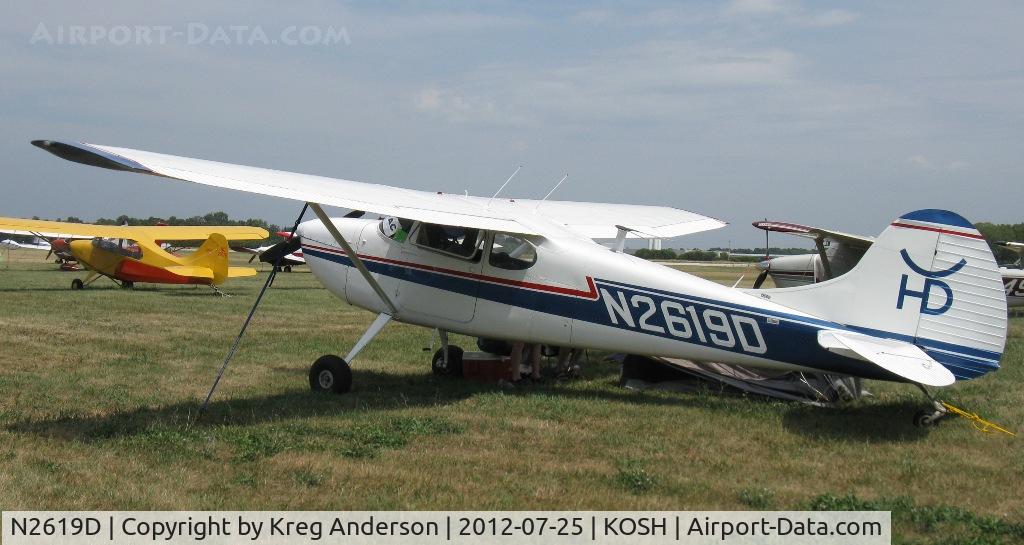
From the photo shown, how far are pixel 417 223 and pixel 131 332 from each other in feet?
19.9

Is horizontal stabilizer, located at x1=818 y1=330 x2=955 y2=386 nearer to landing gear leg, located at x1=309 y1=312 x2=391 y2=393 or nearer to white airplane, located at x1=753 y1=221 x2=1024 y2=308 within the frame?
landing gear leg, located at x1=309 y1=312 x2=391 y2=393

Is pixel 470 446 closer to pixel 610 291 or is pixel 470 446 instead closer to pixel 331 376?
pixel 610 291

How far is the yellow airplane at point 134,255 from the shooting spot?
2025 centimetres

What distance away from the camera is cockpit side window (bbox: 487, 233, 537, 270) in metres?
7.75

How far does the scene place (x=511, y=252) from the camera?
25.8 feet

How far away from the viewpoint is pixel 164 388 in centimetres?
786

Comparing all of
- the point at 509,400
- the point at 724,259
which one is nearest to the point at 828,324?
the point at 509,400

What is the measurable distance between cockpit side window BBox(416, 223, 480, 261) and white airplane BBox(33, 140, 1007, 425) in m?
0.01

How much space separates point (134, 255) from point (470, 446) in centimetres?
1788

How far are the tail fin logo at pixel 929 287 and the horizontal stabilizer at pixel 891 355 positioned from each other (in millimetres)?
304

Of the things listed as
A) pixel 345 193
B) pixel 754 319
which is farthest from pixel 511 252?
pixel 754 319

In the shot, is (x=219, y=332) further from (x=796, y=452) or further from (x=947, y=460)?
(x=947, y=460)

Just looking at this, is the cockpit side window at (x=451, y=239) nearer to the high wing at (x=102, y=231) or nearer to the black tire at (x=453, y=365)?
the black tire at (x=453, y=365)

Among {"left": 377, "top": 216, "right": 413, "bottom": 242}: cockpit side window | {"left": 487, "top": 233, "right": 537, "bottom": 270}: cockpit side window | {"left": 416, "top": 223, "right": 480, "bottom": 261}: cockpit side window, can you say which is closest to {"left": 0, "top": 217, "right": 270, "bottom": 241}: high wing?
{"left": 377, "top": 216, "right": 413, "bottom": 242}: cockpit side window
